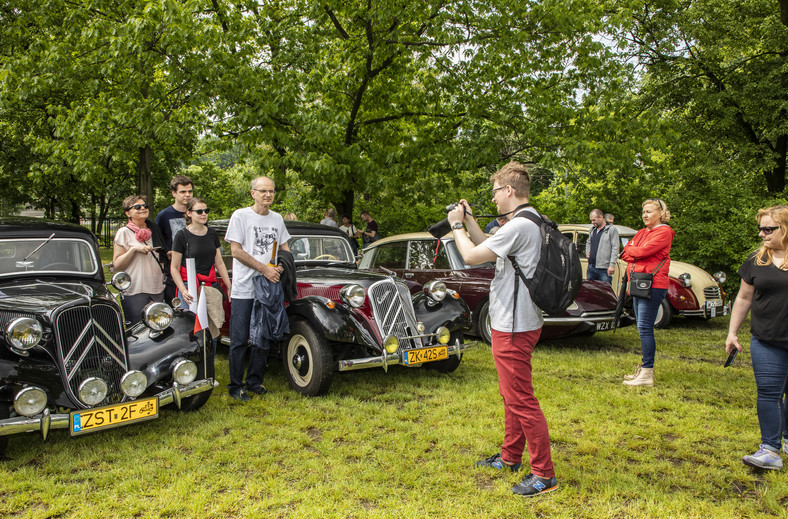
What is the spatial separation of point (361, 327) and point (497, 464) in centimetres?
194

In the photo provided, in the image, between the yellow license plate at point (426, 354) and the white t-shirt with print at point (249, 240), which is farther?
the yellow license plate at point (426, 354)

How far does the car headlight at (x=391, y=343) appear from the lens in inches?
201

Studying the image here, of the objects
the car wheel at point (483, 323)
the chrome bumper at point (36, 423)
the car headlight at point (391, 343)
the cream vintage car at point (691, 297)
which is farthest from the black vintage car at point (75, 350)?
the cream vintage car at point (691, 297)

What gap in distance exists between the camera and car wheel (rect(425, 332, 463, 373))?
593 cm

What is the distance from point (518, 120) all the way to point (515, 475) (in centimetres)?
946

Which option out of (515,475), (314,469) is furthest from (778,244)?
(314,469)

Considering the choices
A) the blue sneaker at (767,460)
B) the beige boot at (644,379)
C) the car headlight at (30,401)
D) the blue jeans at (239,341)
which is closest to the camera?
the car headlight at (30,401)

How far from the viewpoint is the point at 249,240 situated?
16.5 ft

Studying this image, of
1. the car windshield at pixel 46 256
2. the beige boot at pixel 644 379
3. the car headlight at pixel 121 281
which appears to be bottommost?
the beige boot at pixel 644 379

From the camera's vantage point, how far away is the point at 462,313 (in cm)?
597

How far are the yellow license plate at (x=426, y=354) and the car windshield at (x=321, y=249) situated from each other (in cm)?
197

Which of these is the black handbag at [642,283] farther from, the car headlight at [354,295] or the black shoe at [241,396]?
the black shoe at [241,396]

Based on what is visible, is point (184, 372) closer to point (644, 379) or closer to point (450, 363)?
point (450, 363)

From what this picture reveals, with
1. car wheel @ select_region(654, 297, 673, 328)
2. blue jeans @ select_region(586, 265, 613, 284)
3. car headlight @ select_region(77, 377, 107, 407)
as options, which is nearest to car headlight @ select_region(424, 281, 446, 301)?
car headlight @ select_region(77, 377, 107, 407)
